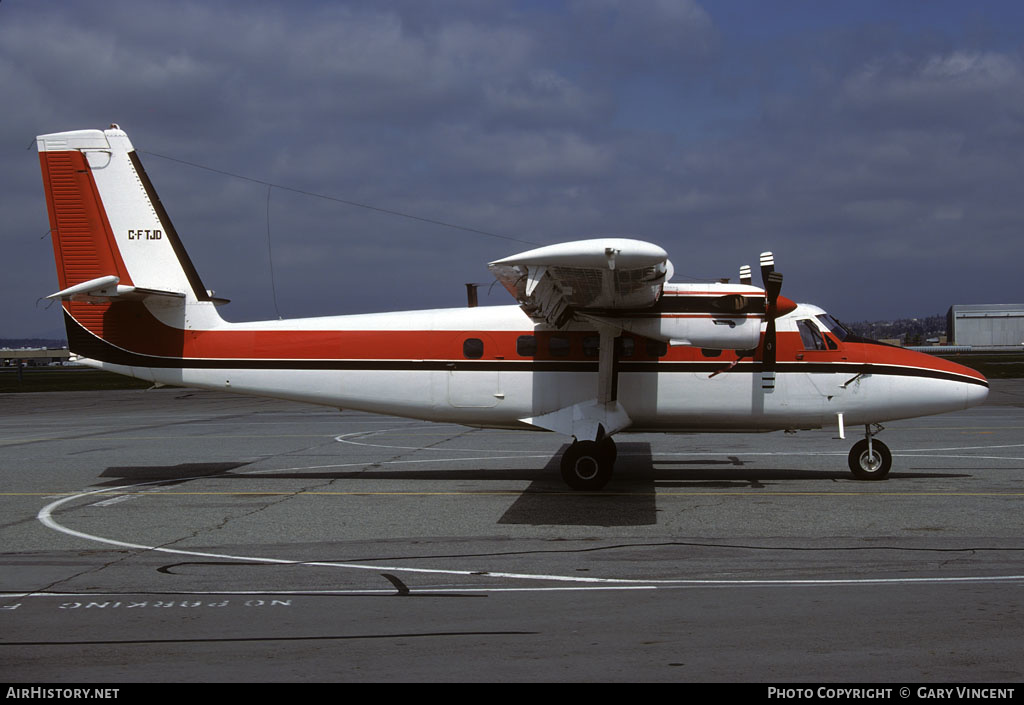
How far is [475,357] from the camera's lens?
15.0m

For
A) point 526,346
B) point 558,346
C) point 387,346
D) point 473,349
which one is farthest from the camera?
point 387,346

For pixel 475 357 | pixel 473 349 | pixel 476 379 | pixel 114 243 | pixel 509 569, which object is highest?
pixel 114 243

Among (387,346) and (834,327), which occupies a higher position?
(834,327)

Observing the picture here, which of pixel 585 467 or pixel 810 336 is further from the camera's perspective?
pixel 810 336

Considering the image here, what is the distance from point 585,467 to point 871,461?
4955 millimetres

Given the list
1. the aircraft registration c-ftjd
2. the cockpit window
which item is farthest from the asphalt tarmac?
the cockpit window

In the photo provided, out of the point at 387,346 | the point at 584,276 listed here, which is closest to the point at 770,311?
the point at 584,276

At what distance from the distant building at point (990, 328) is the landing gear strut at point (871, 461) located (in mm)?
139685

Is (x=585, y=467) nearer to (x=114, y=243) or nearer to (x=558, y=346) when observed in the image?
(x=558, y=346)

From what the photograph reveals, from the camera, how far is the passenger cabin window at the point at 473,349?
1502 centimetres

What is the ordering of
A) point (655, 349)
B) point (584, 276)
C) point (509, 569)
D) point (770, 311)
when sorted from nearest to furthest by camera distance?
point (509, 569)
point (584, 276)
point (770, 311)
point (655, 349)

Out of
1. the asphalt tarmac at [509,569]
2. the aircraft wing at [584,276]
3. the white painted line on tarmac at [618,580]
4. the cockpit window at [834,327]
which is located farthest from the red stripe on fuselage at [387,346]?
the white painted line on tarmac at [618,580]
